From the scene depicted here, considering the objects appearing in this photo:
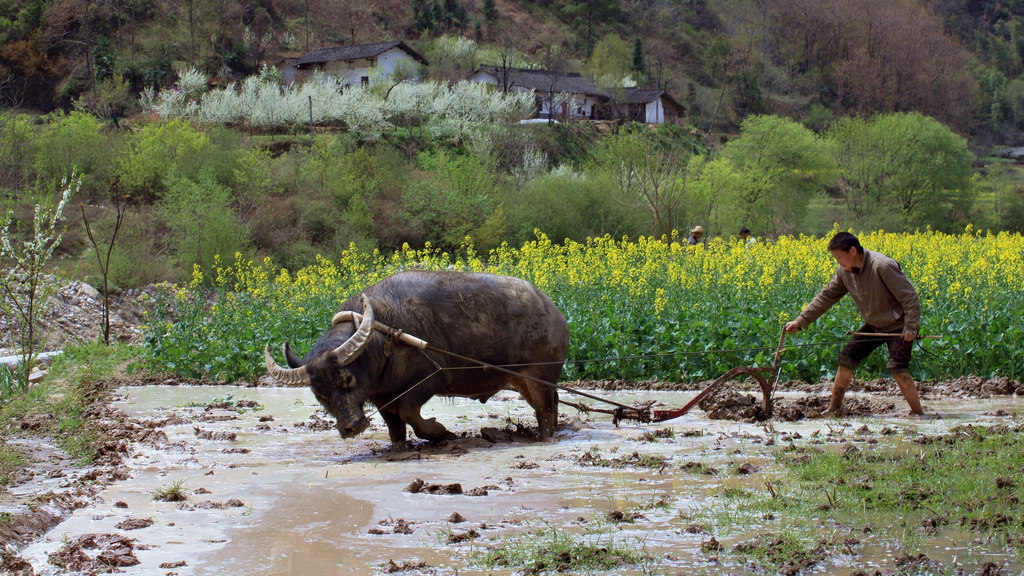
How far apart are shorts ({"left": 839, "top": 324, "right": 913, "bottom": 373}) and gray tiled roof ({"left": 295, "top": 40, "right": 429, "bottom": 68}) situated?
64363 millimetres

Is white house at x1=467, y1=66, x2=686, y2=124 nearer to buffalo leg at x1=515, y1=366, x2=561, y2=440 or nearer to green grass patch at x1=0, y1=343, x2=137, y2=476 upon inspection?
green grass patch at x1=0, y1=343, x2=137, y2=476

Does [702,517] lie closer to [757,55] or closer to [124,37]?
[124,37]

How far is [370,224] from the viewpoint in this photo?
3628cm

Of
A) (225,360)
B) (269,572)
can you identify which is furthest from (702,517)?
(225,360)

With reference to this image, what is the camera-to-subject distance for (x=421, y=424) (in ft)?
29.0

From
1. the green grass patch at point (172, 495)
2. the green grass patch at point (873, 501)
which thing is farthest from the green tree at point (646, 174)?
the green grass patch at point (172, 495)

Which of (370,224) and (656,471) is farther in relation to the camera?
(370,224)

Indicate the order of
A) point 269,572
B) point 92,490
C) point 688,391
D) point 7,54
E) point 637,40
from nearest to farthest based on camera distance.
Answer: point 269,572 → point 92,490 → point 688,391 → point 7,54 → point 637,40

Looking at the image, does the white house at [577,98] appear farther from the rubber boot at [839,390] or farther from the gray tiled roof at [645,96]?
the rubber boot at [839,390]

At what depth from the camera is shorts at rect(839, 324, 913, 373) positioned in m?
9.39

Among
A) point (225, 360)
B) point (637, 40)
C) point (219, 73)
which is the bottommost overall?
point (225, 360)

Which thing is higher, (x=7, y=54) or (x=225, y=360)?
(x=7, y=54)

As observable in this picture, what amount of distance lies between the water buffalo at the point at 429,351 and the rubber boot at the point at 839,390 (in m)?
2.80

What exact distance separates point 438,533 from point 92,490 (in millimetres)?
2923
